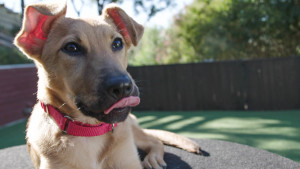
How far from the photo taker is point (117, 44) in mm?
2301

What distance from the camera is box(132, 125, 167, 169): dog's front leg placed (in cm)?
283

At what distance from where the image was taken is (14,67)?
8594 millimetres

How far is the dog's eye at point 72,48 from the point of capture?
2066mm

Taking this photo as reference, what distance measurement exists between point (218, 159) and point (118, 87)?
1862 millimetres

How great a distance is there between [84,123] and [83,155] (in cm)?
27

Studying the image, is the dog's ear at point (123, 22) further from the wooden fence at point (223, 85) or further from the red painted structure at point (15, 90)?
the red painted structure at point (15, 90)

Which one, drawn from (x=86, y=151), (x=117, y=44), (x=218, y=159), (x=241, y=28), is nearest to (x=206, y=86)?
(x=241, y=28)

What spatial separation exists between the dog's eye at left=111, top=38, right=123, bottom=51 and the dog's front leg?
53.4 inches

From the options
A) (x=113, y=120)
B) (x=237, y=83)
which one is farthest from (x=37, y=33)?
(x=237, y=83)

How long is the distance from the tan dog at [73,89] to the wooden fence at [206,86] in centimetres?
610

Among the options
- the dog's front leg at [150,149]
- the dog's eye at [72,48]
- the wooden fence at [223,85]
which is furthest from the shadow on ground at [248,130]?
the dog's eye at [72,48]

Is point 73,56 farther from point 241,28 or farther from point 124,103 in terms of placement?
point 241,28

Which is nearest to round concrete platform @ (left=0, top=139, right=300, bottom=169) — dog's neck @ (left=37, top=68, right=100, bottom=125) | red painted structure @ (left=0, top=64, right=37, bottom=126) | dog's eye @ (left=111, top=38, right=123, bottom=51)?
dog's neck @ (left=37, top=68, right=100, bottom=125)

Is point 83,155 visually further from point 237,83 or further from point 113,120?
point 237,83
